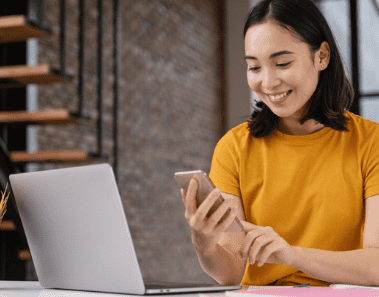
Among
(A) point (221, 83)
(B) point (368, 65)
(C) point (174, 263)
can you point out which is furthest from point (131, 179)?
(B) point (368, 65)

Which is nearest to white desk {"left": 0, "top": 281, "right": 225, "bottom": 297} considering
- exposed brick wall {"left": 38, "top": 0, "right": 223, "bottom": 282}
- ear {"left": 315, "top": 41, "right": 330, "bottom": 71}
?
ear {"left": 315, "top": 41, "right": 330, "bottom": 71}

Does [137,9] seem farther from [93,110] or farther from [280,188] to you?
[280,188]

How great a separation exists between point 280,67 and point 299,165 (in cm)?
28

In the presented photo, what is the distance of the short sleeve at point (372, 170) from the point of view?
4.33 ft

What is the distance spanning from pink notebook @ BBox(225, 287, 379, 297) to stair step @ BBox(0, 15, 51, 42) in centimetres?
202

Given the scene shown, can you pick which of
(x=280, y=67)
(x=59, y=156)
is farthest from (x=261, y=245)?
(x=59, y=156)

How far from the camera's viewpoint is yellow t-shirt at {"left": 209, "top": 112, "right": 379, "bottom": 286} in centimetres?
136

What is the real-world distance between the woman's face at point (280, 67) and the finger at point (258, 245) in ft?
1.25

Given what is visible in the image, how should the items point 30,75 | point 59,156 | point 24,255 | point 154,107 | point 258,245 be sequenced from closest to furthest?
1. point 258,245
2. point 24,255
3. point 30,75
4. point 59,156
5. point 154,107

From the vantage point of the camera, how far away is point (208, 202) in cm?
101

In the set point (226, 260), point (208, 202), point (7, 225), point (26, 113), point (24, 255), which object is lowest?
point (24, 255)

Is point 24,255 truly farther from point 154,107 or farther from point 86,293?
point 154,107

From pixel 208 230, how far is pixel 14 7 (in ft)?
9.32

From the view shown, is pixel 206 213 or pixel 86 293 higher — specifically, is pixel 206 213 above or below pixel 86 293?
above
